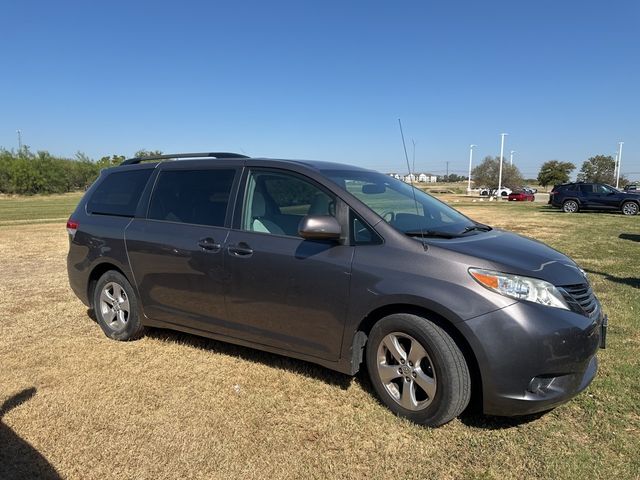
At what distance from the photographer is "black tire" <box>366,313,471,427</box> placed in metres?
3.04

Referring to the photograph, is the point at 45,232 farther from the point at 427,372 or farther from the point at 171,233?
the point at 427,372

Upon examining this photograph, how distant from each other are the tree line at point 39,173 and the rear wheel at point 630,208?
173 feet

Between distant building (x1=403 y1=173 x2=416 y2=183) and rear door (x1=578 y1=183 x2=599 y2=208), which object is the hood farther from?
rear door (x1=578 y1=183 x2=599 y2=208)

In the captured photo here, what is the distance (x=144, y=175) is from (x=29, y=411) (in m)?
2.38

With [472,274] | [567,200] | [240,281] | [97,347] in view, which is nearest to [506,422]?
[472,274]

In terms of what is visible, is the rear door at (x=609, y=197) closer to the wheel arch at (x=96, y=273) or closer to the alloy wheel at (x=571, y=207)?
the alloy wheel at (x=571, y=207)

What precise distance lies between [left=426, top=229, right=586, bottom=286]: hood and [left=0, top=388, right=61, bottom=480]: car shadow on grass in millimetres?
2723

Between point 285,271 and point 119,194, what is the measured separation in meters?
2.43

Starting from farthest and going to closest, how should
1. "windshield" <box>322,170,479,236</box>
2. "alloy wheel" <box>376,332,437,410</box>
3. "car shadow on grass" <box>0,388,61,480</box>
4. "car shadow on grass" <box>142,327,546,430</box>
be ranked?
"windshield" <box>322,170,479,236</box>, "car shadow on grass" <box>142,327,546,430</box>, "alloy wheel" <box>376,332,437,410</box>, "car shadow on grass" <box>0,388,61,480</box>

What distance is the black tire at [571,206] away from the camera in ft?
84.5

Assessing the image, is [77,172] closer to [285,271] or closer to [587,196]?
[587,196]

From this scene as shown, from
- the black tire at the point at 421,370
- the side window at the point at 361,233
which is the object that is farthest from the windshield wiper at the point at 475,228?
the black tire at the point at 421,370

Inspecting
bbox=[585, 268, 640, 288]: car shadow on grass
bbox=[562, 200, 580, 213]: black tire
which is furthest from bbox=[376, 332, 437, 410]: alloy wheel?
bbox=[562, 200, 580, 213]: black tire

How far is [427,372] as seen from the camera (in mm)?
3191
